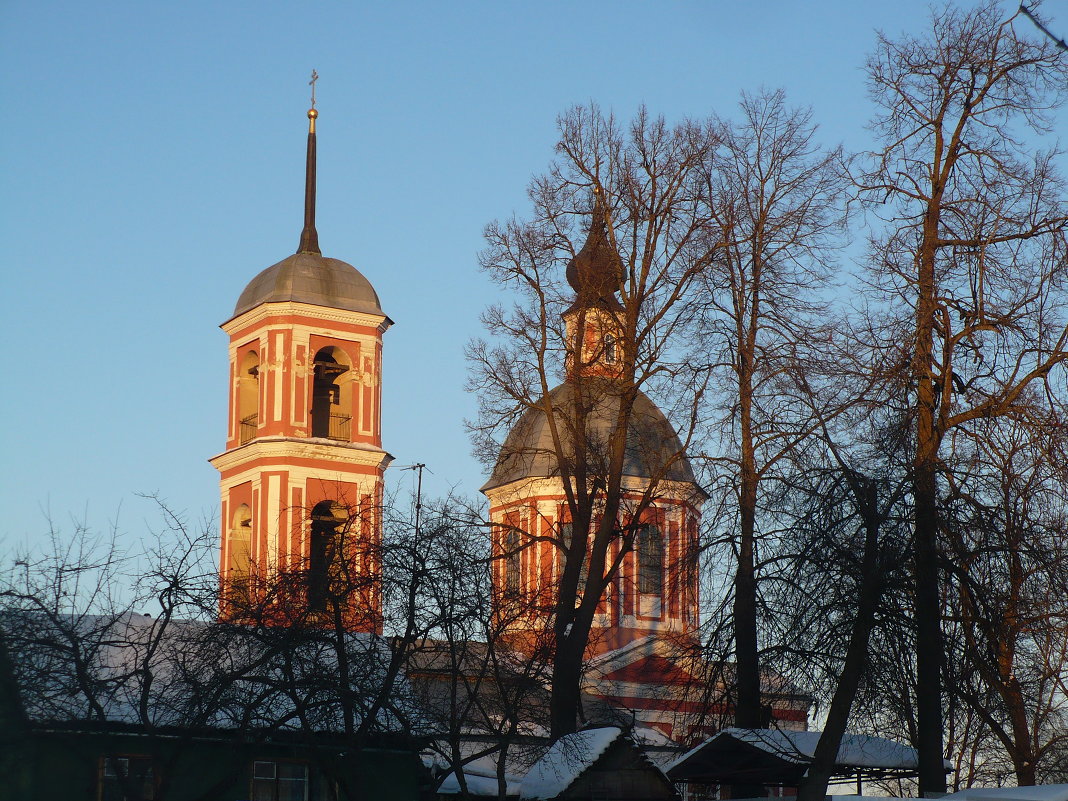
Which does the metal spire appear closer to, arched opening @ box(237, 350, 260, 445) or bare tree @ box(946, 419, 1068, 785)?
arched opening @ box(237, 350, 260, 445)

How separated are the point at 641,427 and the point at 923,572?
35.3 ft

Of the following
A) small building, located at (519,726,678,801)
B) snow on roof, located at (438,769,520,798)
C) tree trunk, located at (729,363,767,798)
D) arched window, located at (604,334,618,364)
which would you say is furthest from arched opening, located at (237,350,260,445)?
tree trunk, located at (729,363,767,798)

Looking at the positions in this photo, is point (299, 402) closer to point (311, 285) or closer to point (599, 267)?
point (311, 285)

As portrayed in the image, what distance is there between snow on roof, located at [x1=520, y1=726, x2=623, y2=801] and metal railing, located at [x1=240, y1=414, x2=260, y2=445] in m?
16.7

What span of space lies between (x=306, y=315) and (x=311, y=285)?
101cm

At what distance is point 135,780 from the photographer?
16.7 m

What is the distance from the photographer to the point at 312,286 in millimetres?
38344

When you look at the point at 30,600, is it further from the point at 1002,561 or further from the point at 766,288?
the point at 766,288

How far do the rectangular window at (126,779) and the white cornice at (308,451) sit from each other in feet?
46.1

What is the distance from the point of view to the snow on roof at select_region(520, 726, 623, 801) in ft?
72.5

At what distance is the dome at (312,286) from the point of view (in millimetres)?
38031

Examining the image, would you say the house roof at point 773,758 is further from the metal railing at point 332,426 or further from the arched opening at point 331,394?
the arched opening at point 331,394

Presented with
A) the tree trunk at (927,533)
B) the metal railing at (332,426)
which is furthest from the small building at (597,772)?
the metal railing at (332,426)

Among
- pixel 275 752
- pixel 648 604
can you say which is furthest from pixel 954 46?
pixel 648 604
